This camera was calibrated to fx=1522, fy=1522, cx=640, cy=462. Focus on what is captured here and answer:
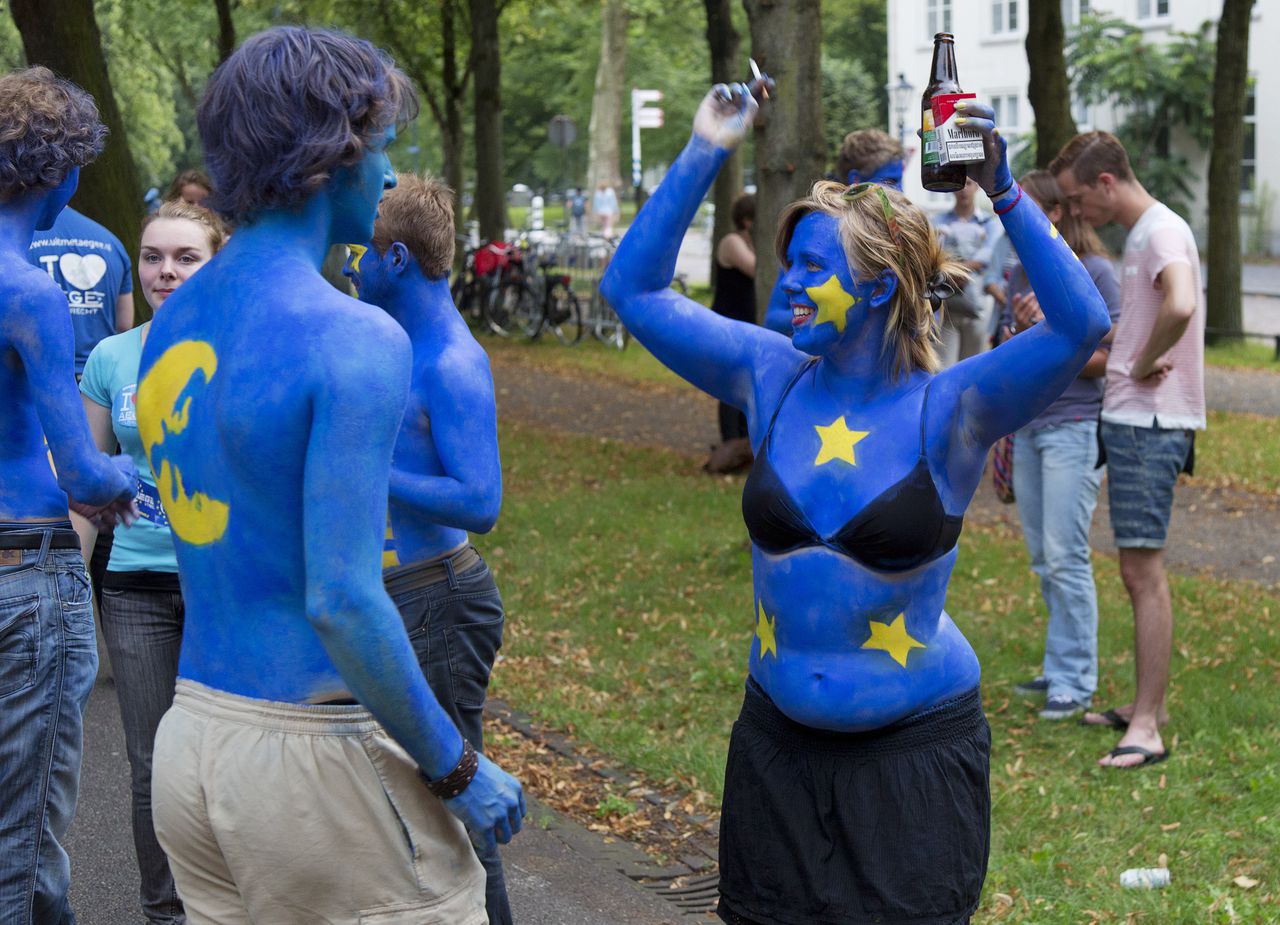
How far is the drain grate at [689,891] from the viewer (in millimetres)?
4578

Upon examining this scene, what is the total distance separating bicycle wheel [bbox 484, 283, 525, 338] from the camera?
22.6 metres

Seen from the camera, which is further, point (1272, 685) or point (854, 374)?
point (1272, 685)

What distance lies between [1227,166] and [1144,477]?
1462cm

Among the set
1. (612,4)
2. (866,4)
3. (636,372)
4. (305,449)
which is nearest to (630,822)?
(305,449)

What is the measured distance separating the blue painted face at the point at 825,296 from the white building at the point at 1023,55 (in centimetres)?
3657

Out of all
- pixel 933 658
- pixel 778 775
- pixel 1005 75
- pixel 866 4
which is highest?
pixel 866 4

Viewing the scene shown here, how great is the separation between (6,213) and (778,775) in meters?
1.97

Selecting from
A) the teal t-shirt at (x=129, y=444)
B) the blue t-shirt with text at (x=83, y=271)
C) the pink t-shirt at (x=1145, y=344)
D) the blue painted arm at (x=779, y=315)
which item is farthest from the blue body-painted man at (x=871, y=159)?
the teal t-shirt at (x=129, y=444)

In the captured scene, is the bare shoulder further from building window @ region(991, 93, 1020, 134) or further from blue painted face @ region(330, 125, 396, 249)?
building window @ region(991, 93, 1020, 134)

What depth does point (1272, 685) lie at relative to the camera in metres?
6.41

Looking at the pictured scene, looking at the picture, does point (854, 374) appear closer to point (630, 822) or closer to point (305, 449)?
point (305, 449)

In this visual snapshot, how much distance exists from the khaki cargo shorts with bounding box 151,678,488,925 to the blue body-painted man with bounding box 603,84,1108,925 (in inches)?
35.2

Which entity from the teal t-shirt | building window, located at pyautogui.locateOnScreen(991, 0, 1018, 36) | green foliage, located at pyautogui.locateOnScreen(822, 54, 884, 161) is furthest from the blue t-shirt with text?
green foliage, located at pyautogui.locateOnScreen(822, 54, 884, 161)

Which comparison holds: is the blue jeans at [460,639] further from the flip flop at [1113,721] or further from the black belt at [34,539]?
the flip flop at [1113,721]
